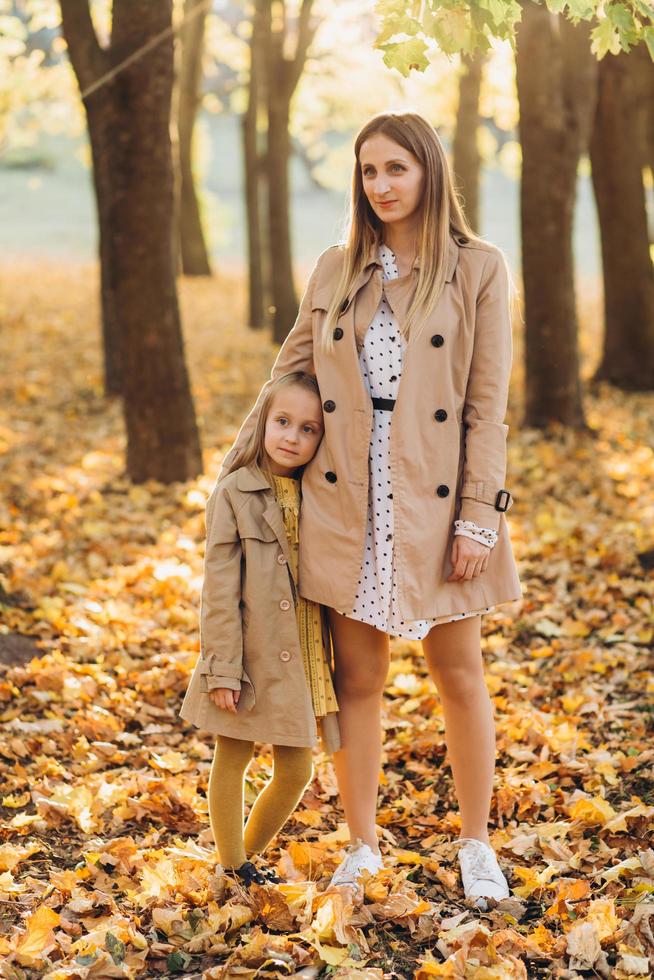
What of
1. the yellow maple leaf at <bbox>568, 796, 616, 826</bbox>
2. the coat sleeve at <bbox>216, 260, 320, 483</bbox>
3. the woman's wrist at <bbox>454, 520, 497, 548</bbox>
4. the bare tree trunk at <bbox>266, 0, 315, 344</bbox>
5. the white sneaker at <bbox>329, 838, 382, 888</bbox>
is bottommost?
the yellow maple leaf at <bbox>568, 796, 616, 826</bbox>

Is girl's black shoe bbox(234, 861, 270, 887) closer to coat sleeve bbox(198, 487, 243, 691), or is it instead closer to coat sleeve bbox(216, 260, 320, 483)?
coat sleeve bbox(198, 487, 243, 691)

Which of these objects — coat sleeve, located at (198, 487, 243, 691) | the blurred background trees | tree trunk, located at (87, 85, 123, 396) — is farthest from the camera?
tree trunk, located at (87, 85, 123, 396)

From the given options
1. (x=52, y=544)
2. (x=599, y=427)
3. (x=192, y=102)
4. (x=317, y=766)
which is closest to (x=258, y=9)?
(x=192, y=102)

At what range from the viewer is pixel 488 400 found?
10.9 feet

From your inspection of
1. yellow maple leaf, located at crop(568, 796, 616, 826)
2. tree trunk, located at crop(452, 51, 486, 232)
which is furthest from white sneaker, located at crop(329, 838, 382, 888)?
tree trunk, located at crop(452, 51, 486, 232)

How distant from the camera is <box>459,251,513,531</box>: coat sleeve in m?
3.31

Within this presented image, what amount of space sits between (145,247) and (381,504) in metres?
5.42

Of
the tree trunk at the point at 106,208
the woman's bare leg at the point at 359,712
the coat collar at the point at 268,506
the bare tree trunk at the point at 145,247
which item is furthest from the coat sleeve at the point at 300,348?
the tree trunk at the point at 106,208

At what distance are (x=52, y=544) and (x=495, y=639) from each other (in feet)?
10.4

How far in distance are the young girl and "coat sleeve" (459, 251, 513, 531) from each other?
0.49 m

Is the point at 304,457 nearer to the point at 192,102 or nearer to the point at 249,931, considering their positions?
the point at 249,931

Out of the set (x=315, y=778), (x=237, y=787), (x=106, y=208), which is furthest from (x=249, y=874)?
(x=106, y=208)

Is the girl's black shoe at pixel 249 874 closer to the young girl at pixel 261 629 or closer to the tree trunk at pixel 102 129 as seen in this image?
the young girl at pixel 261 629

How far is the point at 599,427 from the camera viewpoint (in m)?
10.3
